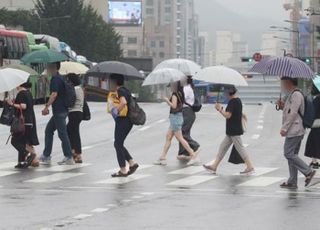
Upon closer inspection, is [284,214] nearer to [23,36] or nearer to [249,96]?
[23,36]

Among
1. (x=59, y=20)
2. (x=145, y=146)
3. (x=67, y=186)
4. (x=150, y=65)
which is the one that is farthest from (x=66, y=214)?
(x=150, y=65)

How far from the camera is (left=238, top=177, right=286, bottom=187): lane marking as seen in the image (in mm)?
14344

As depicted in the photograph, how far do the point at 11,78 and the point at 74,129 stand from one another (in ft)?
6.43

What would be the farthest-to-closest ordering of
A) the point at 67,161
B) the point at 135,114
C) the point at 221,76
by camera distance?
the point at 67,161
the point at 221,76
the point at 135,114

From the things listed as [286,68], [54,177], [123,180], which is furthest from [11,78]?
[286,68]

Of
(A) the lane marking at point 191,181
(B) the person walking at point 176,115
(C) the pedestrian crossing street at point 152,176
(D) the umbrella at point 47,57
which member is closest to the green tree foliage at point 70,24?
(D) the umbrella at point 47,57

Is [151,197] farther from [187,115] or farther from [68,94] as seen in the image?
[187,115]

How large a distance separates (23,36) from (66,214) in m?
34.7

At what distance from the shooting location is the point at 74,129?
17547 millimetres

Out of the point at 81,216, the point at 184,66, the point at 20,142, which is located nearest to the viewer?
the point at 81,216

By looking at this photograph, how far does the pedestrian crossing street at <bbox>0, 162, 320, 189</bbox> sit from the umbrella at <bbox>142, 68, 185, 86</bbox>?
1.78 metres

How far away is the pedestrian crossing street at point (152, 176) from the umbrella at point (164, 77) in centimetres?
178

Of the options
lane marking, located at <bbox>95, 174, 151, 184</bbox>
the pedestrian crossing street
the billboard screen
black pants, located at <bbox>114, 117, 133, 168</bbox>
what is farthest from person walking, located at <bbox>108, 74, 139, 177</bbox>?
the billboard screen

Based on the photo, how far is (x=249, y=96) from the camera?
126m
